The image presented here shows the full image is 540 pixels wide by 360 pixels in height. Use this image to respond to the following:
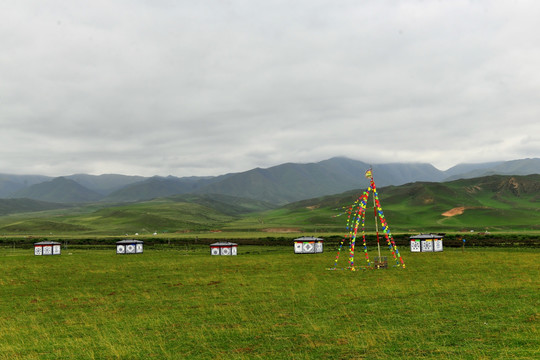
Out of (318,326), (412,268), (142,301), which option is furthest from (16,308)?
(412,268)

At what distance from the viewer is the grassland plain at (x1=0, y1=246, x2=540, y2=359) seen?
15.5 meters

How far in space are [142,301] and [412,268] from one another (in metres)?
28.0

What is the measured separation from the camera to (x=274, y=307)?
2366 cm

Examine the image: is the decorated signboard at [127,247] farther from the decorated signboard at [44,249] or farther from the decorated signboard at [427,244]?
the decorated signboard at [427,244]

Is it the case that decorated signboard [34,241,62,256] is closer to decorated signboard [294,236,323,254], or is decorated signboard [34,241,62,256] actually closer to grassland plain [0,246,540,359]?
grassland plain [0,246,540,359]

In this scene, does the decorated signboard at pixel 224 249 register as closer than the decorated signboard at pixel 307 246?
Yes

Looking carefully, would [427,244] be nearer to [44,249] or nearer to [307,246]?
[307,246]

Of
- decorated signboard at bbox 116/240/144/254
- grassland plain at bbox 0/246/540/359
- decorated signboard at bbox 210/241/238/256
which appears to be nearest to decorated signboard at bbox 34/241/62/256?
decorated signboard at bbox 116/240/144/254

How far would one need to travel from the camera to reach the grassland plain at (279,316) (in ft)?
50.8

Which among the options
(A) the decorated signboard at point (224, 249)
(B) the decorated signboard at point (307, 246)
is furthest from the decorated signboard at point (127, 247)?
(B) the decorated signboard at point (307, 246)

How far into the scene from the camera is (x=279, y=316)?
69.7 ft

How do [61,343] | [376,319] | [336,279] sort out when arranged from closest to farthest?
[61,343]
[376,319]
[336,279]

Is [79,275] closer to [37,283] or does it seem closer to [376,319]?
[37,283]

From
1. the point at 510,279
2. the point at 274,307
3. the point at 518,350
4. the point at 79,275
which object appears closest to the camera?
the point at 518,350
